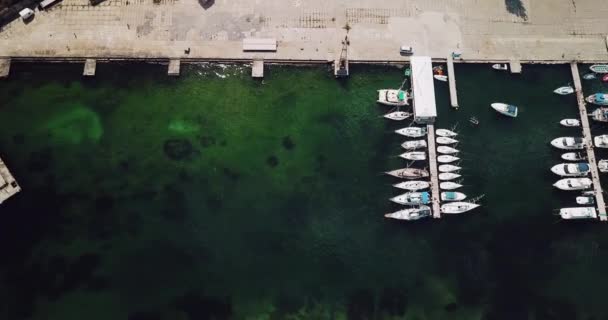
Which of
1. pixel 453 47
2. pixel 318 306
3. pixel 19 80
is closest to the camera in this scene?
pixel 318 306

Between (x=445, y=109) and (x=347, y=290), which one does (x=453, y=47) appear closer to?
(x=445, y=109)

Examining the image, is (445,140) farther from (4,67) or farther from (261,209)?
(4,67)

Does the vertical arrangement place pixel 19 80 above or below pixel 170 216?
above

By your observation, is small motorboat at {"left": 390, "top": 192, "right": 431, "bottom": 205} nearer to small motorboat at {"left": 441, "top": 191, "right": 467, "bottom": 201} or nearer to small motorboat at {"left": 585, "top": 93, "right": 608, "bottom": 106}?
small motorboat at {"left": 441, "top": 191, "right": 467, "bottom": 201}

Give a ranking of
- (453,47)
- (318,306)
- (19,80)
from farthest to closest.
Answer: (453,47)
(19,80)
(318,306)

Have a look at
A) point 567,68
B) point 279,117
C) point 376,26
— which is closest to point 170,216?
point 279,117

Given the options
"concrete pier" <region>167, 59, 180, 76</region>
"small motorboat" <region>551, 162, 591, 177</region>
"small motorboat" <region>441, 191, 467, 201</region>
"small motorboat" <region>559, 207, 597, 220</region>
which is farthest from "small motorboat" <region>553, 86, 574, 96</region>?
"concrete pier" <region>167, 59, 180, 76</region>

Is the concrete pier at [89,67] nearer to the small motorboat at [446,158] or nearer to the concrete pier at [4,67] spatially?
the concrete pier at [4,67]
